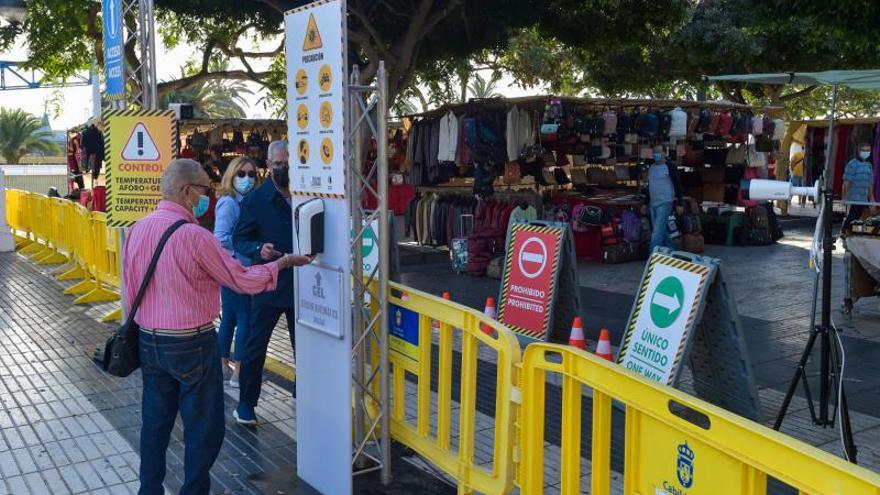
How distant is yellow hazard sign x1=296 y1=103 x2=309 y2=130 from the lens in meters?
4.81

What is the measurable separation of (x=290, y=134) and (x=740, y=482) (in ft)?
10.8

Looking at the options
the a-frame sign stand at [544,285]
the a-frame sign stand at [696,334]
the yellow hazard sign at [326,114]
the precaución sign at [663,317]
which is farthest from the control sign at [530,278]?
the yellow hazard sign at [326,114]

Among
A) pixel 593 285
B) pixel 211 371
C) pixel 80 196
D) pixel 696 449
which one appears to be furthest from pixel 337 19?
pixel 80 196

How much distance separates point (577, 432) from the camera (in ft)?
11.5

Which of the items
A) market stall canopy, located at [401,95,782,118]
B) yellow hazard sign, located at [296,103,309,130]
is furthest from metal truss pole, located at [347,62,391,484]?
market stall canopy, located at [401,95,782,118]

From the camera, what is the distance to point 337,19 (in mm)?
4391

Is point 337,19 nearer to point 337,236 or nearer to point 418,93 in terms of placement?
point 337,236

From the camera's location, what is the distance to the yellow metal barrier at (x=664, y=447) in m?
2.39

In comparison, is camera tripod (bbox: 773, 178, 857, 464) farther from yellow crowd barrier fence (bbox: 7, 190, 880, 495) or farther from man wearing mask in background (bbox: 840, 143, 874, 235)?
man wearing mask in background (bbox: 840, 143, 874, 235)

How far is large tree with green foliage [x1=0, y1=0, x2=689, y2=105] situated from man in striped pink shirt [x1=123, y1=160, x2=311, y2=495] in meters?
9.73

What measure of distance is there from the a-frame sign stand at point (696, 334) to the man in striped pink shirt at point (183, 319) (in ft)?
9.04

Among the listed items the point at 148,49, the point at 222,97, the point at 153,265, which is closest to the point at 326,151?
the point at 153,265

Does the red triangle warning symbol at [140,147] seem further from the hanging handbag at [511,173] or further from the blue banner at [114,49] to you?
the hanging handbag at [511,173]

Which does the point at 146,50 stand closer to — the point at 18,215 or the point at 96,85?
the point at 18,215
